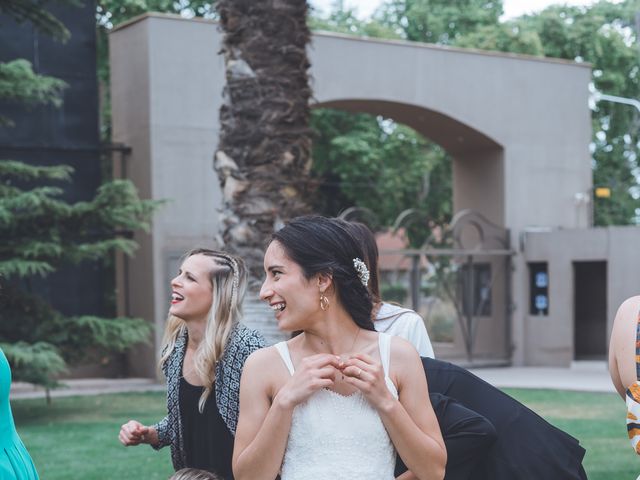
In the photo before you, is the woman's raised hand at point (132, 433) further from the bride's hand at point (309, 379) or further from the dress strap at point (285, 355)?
the bride's hand at point (309, 379)

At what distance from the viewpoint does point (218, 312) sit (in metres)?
4.34

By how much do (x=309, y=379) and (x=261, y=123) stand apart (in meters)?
6.67

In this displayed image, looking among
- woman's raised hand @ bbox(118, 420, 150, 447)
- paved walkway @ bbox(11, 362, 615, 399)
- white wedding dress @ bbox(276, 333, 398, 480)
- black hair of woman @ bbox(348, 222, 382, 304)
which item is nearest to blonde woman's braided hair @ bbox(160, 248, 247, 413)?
woman's raised hand @ bbox(118, 420, 150, 447)

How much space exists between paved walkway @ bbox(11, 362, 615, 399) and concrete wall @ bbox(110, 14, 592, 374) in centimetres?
89

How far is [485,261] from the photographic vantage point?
22.7 m

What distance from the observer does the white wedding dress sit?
9.89 ft

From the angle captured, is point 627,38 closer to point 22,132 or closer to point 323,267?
point 22,132

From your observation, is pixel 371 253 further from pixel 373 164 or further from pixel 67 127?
pixel 373 164

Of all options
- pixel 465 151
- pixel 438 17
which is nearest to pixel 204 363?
pixel 465 151

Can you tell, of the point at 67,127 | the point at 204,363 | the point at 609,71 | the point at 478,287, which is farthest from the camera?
the point at 609,71

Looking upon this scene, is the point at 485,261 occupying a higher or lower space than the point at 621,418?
higher

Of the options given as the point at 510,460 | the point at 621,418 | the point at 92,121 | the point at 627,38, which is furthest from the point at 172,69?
the point at 627,38

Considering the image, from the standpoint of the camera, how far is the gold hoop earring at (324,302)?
10.1 feet

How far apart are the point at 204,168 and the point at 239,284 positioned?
15.0m
